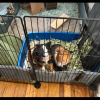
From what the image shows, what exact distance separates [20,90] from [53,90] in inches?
17.3

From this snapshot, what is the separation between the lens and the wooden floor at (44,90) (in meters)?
1.36

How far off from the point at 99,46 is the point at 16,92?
117 centimetres

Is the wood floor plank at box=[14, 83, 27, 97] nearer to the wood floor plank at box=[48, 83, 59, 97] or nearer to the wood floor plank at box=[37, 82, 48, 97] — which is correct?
the wood floor plank at box=[37, 82, 48, 97]

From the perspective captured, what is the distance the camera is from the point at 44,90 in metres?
1.40

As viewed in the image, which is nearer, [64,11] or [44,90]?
[44,90]

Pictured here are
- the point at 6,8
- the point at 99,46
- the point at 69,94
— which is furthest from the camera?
the point at 6,8

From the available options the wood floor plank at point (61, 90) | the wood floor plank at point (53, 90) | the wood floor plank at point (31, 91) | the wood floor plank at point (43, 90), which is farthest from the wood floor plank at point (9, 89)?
the wood floor plank at point (61, 90)

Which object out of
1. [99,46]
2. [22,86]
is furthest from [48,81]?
[99,46]

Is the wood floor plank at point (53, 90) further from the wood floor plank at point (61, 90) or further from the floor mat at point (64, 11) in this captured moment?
the floor mat at point (64, 11)

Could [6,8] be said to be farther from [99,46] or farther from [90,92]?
[90,92]

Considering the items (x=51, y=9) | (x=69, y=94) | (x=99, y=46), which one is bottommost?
(x=69, y=94)

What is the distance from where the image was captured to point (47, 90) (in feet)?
4.58

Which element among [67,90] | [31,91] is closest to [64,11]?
[67,90]

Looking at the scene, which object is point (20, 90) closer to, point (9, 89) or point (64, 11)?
point (9, 89)
